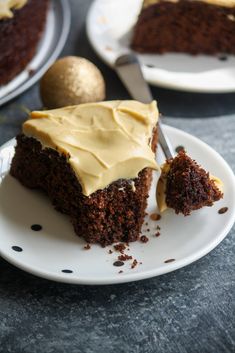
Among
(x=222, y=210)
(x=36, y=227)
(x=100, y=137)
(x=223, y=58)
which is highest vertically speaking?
(x=100, y=137)

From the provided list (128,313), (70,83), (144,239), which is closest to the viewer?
(128,313)

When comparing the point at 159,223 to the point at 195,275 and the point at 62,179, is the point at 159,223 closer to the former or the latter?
the point at 195,275

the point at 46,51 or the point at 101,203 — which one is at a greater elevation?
the point at 101,203

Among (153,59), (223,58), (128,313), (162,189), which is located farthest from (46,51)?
(128,313)

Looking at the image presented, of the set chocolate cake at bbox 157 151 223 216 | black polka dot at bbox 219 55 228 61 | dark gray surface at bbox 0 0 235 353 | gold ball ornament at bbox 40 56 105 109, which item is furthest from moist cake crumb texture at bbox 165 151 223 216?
black polka dot at bbox 219 55 228 61

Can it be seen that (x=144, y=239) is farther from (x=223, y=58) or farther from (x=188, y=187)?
(x=223, y=58)

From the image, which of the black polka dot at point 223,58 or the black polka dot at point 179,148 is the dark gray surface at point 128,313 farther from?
the black polka dot at point 223,58
